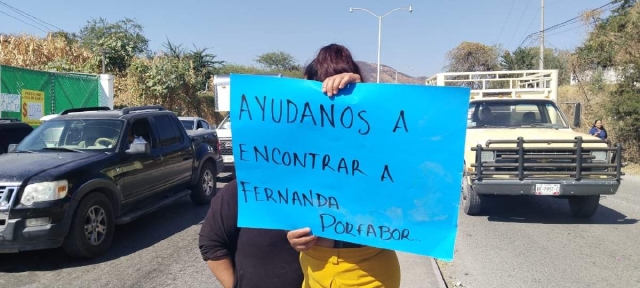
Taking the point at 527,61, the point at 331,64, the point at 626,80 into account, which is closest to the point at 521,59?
the point at 527,61

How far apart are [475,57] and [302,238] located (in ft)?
152

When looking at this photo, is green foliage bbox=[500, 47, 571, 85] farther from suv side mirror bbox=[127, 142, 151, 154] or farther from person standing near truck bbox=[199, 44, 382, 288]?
person standing near truck bbox=[199, 44, 382, 288]

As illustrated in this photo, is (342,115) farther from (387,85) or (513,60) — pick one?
(513,60)

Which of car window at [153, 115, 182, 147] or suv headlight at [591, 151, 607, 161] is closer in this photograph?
suv headlight at [591, 151, 607, 161]

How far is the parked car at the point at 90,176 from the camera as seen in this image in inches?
209

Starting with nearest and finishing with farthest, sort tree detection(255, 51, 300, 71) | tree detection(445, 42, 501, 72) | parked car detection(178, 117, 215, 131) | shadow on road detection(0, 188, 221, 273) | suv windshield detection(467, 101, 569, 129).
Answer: shadow on road detection(0, 188, 221, 273), suv windshield detection(467, 101, 569, 129), parked car detection(178, 117, 215, 131), tree detection(445, 42, 501, 72), tree detection(255, 51, 300, 71)

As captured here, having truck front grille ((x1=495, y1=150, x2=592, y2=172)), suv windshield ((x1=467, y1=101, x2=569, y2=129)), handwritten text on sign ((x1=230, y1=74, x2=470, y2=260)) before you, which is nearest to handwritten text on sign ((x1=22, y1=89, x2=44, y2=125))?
suv windshield ((x1=467, y1=101, x2=569, y2=129))

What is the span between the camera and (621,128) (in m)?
15.6

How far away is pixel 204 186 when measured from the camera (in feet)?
30.8

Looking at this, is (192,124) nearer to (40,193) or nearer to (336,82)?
(40,193)

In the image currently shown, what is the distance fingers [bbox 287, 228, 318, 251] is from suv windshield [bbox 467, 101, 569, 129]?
297 inches

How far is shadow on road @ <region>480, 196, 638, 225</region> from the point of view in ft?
26.3

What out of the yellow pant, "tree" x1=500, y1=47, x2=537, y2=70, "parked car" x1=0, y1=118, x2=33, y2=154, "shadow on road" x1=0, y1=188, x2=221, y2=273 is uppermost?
"tree" x1=500, y1=47, x2=537, y2=70

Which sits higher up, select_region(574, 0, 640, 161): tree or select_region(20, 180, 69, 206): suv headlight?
select_region(574, 0, 640, 161): tree
